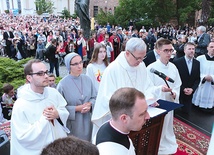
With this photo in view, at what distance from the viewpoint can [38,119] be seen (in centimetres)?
236

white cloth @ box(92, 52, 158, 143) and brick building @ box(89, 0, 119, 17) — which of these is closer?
white cloth @ box(92, 52, 158, 143)

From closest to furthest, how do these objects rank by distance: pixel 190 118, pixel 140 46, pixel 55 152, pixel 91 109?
pixel 55 152 → pixel 140 46 → pixel 91 109 → pixel 190 118

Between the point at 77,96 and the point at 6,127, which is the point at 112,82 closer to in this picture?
the point at 77,96

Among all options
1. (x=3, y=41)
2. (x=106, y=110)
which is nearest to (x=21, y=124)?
(x=106, y=110)

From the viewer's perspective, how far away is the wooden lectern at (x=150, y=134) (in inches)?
102

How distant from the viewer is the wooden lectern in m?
2.60

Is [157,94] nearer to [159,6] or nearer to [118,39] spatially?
[118,39]

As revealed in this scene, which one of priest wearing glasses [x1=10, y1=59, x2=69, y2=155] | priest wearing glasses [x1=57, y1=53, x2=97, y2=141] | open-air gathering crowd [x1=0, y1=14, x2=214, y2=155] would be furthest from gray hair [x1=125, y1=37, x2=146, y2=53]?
priest wearing glasses [x1=10, y1=59, x2=69, y2=155]

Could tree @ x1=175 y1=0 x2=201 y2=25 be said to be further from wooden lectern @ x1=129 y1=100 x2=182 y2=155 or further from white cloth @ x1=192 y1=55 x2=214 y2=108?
wooden lectern @ x1=129 y1=100 x2=182 y2=155

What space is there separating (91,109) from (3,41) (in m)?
10.5

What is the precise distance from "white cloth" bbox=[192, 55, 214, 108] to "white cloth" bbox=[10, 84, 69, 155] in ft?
13.9

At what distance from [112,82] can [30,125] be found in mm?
1095

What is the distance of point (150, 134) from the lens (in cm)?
278

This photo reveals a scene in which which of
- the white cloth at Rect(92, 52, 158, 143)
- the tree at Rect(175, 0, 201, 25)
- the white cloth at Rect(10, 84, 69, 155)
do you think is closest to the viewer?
the white cloth at Rect(10, 84, 69, 155)
